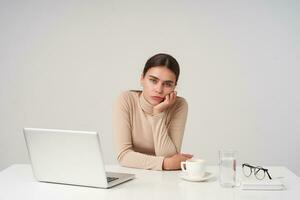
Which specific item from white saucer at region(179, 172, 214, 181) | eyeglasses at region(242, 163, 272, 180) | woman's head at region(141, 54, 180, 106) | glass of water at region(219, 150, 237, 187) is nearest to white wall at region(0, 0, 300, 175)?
woman's head at region(141, 54, 180, 106)

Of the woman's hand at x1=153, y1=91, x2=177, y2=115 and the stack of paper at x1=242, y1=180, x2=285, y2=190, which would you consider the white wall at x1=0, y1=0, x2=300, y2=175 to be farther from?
the stack of paper at x1=242, y1=180, x2=285, y2=190

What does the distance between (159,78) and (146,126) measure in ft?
0.91

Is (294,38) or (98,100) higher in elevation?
(294,38)

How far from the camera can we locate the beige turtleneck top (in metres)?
2.41

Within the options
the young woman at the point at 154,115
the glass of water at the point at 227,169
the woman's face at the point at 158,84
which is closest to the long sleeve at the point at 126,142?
the young woman at the point at 154,115

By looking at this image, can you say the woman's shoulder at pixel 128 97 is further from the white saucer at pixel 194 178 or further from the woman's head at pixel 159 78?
the white saucer at pixel 194 178

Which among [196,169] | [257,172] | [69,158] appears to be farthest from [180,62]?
[69,158]

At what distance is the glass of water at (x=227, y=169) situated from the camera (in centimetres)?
178

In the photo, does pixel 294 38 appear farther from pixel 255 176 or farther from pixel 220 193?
pixel 220 193

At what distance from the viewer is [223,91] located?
3.85m

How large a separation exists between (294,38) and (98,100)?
175 centimetres

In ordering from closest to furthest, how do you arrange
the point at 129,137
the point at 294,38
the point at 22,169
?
the point at 22,169
the point at 129,137
the point at 294,38

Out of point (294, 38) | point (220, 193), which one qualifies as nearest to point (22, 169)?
point (220, 193)

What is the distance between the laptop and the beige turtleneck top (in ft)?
1.80
